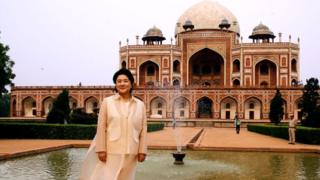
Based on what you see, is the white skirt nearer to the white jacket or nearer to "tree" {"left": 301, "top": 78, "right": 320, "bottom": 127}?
the white jacket

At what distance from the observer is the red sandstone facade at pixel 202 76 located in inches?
1426

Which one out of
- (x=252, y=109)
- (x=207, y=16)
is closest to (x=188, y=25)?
(x=207, y=16)

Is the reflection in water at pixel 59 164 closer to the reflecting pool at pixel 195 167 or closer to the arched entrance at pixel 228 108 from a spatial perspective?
the reflecting pool at pixel 195 167

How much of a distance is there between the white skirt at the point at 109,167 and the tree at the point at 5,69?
48.9 ft

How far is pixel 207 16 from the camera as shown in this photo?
44.8 metres

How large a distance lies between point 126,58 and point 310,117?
90.9 feet

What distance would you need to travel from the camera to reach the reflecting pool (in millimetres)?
6918

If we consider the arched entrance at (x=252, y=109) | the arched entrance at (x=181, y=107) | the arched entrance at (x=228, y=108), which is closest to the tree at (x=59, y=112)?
the arched entrance at (x=181, y=107)

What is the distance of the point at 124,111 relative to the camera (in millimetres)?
3377

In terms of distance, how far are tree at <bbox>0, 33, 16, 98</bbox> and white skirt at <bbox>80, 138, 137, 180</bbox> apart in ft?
48.9

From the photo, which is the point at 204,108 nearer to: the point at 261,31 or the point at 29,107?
the point at 261,31

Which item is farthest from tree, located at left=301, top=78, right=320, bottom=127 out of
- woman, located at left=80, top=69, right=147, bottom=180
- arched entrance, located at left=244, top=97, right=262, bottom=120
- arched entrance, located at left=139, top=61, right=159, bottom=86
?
arched entrance, located at left=139, top=61, right=159, bottom=86

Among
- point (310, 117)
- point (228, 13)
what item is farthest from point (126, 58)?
point (310, 117)

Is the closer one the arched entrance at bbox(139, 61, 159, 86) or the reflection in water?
the reflection in water
